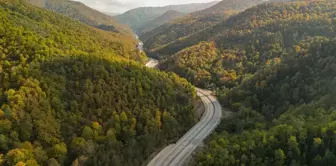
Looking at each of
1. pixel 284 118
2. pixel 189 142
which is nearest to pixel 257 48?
pixel 284 118

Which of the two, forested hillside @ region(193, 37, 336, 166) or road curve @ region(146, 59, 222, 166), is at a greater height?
forested hillside @ region(193, 37, 336, 166)

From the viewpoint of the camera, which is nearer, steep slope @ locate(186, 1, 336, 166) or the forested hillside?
the forested hillside

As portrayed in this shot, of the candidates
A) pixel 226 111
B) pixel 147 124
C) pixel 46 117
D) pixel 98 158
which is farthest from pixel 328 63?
pixel 46 117

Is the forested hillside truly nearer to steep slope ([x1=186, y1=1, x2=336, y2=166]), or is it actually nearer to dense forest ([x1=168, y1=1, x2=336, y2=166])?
steep slope ([x1=186, y1=1, x2=336, y2=166])

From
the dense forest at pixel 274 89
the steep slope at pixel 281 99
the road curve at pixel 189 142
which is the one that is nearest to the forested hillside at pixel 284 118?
the steep slope at pixel 281 99

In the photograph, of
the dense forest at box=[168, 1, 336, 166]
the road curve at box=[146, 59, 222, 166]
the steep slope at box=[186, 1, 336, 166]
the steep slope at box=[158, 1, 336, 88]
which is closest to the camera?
→ the steep slope at box=[186, 1, 336, 166]

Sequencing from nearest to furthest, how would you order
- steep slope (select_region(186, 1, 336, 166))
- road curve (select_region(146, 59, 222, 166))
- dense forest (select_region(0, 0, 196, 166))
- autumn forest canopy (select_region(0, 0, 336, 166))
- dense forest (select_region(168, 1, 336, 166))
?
steep slope (select_region(186, 1, 336, 166)) < dense forest (select_region(168, 1, 336, 166)) < autumn forest canopy (select_region(0, 0, 336, 166)) < dense forest (select_region(0, 0, 196, 166)) < road curve (select_region(146, 59, 222, 166))

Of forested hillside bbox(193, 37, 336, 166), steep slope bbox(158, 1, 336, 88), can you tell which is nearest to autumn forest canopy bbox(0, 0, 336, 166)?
forested hillside bbox(193, 37, 336, 166)

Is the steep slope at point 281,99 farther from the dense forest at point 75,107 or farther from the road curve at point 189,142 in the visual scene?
the dense forest at point 75,107
